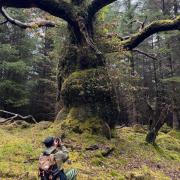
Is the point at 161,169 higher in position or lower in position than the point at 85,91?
lower

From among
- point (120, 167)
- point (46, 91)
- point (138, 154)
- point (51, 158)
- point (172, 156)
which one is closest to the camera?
point (51, 158)

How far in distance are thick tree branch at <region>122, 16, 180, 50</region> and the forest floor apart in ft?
16.9

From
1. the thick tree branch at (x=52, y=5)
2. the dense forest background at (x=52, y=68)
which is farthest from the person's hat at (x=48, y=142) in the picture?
the dense forest background at (x=52, y=68)

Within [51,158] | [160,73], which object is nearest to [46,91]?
[160,73]

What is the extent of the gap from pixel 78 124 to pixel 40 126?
12.6 feet

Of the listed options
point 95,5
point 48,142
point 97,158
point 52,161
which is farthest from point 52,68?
point 52,161

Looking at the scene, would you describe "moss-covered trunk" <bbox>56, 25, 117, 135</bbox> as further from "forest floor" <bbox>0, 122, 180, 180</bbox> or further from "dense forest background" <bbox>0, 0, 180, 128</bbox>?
"dense forest background" <bbox>0, 0, 180, 128</bbox>

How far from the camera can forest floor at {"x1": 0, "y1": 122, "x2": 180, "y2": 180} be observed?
383 inches

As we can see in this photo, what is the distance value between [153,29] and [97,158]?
784 cm

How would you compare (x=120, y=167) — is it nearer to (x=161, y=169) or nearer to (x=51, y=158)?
(x=161, y=169)

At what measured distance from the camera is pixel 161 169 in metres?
12.4

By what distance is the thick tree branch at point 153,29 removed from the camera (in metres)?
15.7

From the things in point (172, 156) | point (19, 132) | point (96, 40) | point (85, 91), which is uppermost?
point (96, 40)

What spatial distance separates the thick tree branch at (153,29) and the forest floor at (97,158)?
202 inches
